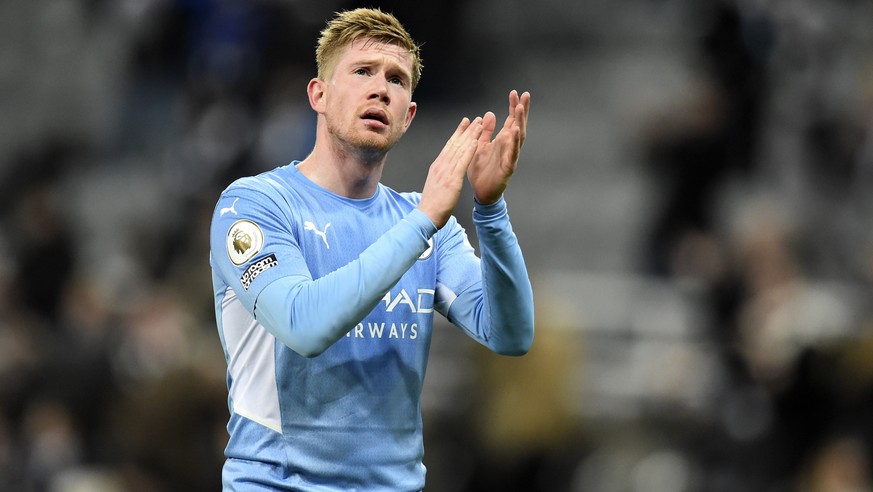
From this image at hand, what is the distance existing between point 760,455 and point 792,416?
0.29m

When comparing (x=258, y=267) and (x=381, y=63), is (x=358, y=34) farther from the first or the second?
(x=258, y=267)

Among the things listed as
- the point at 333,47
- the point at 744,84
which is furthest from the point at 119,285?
the point at 333,47

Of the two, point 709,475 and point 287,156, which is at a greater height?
point 287,156

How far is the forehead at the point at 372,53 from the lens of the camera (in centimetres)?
454

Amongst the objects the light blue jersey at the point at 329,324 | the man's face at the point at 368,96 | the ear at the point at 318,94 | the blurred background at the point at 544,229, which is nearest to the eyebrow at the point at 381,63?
the man's face at the point at 368,96

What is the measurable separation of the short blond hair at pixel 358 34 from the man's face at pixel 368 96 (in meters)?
0.02

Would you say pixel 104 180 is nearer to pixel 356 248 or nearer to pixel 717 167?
pixel 717 167

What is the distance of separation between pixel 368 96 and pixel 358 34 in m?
0.23

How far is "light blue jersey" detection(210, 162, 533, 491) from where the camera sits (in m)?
4.07

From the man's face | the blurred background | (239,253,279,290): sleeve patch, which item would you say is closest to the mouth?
the man's face

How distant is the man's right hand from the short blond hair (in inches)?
14.8

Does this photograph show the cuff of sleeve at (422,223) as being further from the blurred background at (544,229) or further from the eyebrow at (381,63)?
the blurred background at (544,229)

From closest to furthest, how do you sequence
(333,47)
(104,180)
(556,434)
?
(333,47) → (556,434) → (104,180)

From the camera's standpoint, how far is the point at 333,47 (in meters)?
4.65
